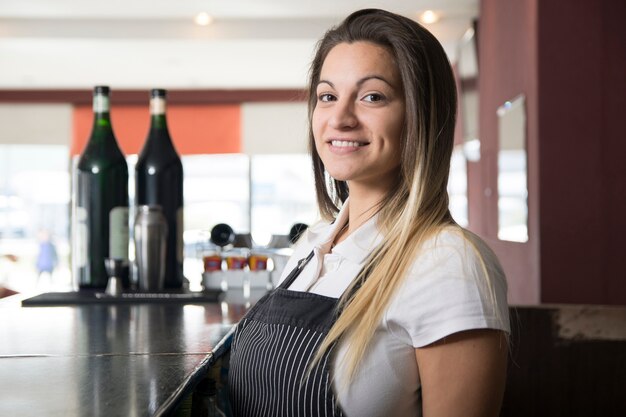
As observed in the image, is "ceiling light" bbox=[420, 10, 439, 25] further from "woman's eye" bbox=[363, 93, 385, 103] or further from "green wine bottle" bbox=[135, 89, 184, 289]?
"woman's eye" bbox=[363, 93, 385, 103]

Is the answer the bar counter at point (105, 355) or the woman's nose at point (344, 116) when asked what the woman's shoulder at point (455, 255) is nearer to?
the woman's nose at point (344, 116)

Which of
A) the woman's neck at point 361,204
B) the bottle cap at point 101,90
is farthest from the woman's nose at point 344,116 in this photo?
the bottle cap at point 101,90

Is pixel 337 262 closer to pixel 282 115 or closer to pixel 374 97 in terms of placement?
pixel 374 97

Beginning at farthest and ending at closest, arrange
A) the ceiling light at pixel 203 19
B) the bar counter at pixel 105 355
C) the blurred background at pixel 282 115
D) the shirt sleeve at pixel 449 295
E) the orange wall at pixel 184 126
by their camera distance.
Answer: the orange wall at pixel 184 126 < the ceiling light at pixel 203 19 < the blurred background at pixel 282 115 < the shirt sleeve at pixel 449 295 < the bar counter at pixel 105 355

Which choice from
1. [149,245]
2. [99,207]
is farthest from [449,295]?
[99,207]

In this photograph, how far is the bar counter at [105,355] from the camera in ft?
3.01

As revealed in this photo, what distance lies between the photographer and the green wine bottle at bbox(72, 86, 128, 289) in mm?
2119

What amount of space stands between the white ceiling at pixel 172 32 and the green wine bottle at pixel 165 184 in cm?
401

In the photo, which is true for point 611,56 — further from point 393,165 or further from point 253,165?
point 253,165

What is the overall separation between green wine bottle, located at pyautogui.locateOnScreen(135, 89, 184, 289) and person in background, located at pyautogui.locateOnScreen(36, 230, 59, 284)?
9051mm

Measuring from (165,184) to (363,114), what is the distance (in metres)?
1.03

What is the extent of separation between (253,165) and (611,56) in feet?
23.0

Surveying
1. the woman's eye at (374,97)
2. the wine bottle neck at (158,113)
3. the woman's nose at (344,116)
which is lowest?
the woman's nose at (344,116)

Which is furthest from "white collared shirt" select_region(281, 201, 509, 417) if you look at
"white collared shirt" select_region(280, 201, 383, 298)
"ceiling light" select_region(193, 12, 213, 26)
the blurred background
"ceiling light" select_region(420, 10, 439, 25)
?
"ceiling light" select_region(193, 12, 213, 26)
